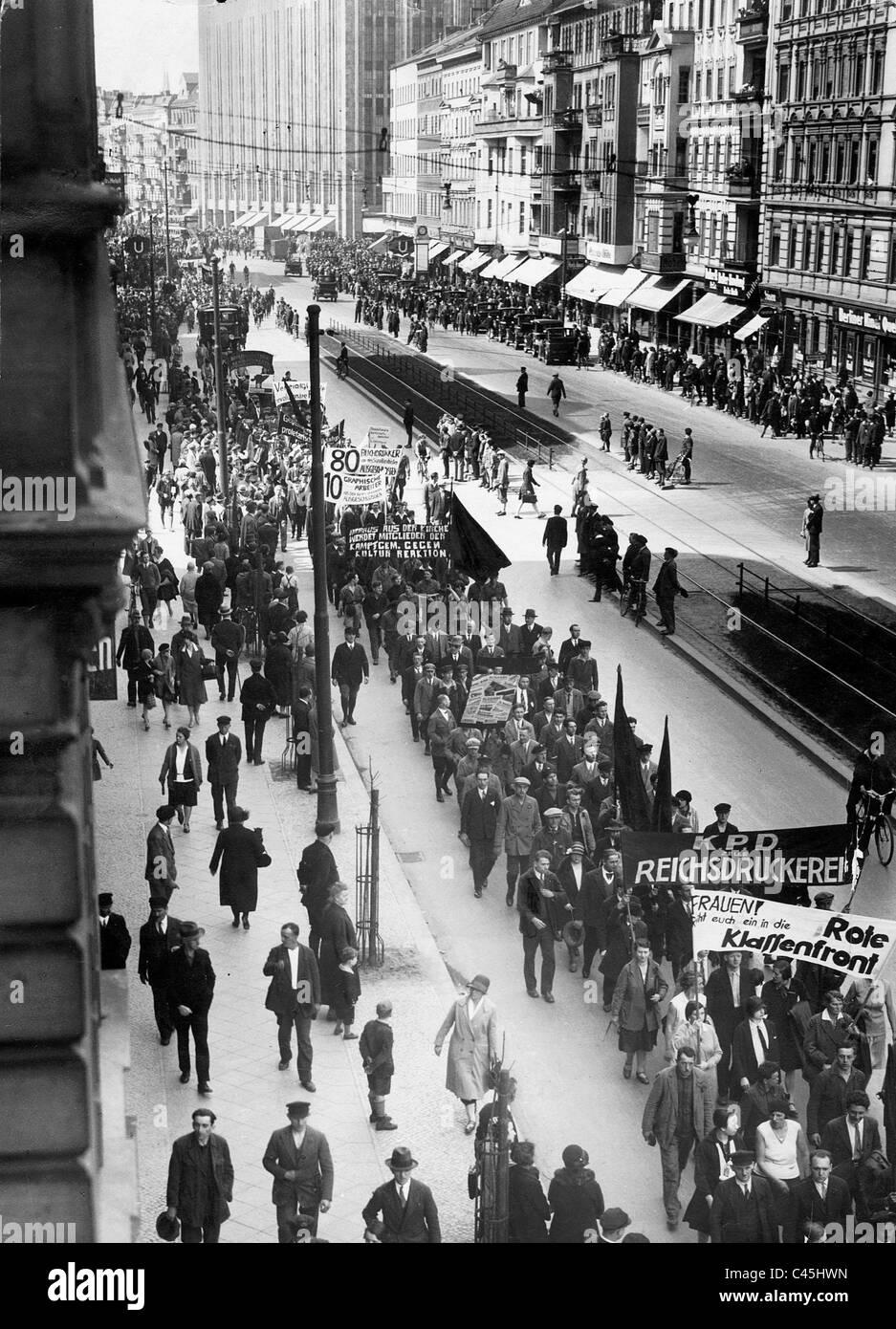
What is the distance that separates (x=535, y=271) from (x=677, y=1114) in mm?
79377

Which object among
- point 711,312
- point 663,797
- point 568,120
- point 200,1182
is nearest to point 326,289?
point 568,120

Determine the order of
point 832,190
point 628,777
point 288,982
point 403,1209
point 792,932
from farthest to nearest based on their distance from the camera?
point 832,190 < point 628,777 < point 288,982 < point 792,932 < point 403,1209

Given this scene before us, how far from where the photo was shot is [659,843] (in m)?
12.6

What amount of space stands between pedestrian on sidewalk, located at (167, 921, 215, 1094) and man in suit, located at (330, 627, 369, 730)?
34.9ft

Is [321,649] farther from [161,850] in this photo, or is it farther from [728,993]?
[728,993]

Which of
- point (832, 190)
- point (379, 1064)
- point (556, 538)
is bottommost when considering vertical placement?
point (379, 1064)

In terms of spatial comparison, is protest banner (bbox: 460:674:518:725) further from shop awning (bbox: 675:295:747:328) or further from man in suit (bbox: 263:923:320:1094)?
shop awning (bbox: 675:295:747:328)

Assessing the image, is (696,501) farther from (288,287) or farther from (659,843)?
(288,287)

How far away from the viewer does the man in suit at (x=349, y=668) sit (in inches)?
903

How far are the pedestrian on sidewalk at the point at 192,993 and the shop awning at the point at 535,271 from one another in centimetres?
7529

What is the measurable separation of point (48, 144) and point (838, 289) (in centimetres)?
5064

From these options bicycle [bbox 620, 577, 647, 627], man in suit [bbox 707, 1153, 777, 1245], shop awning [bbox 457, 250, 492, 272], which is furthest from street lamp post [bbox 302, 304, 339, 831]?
shop awning [bbox 457, 250, 492, 272]

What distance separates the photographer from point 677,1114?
36.1 ft
